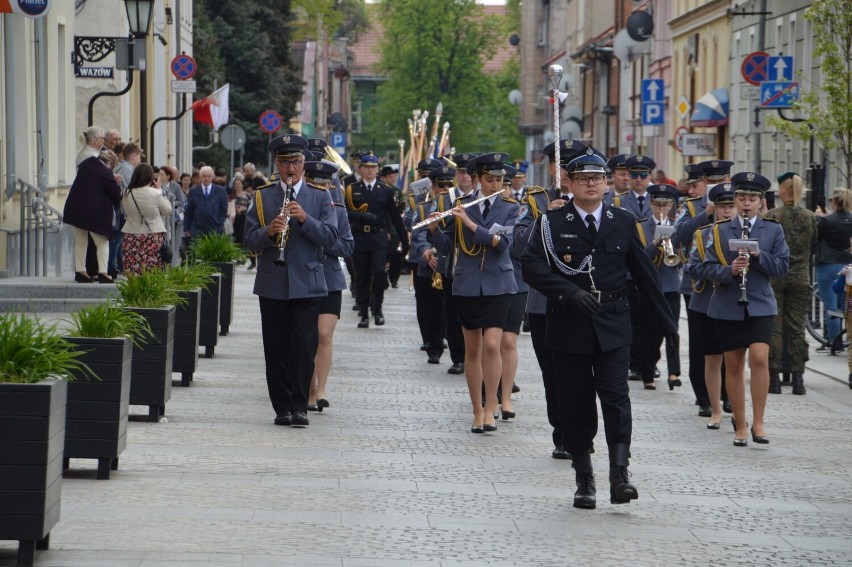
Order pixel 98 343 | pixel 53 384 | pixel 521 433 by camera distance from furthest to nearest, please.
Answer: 1. pixel 521 433
2. pixel 98 343
3. pixel 53 384

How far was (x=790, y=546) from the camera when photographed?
8.62m

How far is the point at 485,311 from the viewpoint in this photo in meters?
12.8

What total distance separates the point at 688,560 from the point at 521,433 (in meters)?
4.68

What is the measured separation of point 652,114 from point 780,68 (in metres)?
16.2

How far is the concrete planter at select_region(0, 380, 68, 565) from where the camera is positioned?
7.28 metres

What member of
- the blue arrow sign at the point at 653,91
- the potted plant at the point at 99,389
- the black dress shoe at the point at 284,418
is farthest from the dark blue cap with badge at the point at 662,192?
the blue arrow sign at the point at 653,91

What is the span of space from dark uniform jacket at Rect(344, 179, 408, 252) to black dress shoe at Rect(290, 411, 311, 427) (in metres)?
9.37

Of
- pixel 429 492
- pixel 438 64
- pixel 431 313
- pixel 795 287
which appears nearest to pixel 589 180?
pixel 429 492

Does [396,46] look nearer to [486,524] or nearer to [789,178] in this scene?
[789,178]

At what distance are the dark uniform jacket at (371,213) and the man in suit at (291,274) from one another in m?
9.33

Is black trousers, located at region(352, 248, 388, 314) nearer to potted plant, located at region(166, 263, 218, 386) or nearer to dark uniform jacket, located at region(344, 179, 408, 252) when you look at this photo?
dark uniform jacket, located at region(344, 179, 408, 252)

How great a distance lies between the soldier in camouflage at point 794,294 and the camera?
52.7ft

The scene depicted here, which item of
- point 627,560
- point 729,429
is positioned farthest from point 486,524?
point 729,429

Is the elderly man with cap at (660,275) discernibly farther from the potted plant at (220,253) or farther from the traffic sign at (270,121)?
the traffic sign at (270,121)
